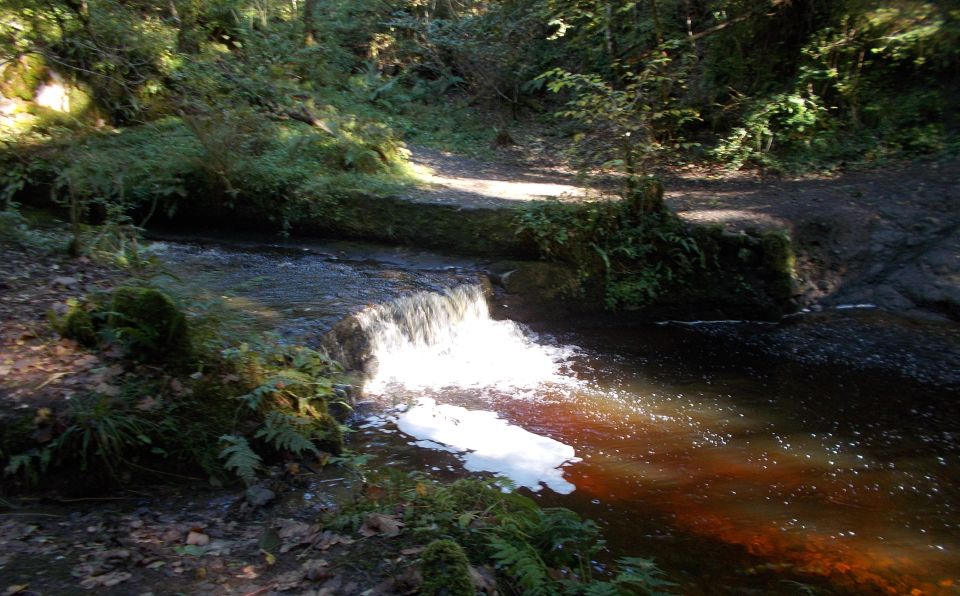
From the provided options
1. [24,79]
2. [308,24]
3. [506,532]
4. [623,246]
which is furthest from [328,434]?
[308,24]

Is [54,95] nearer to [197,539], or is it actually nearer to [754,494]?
[197,539]

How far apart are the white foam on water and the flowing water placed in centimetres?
2

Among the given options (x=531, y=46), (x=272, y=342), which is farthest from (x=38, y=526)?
(x=531, y=46)

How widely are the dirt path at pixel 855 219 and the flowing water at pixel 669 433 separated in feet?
5.35

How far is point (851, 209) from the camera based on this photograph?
10656 millimetres

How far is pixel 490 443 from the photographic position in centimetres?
596

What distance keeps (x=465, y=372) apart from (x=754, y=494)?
3455 millimetres

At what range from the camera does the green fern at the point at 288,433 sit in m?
4.63

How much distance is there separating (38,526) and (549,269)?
A: 23.1ft

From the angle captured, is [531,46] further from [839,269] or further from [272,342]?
[272,342]

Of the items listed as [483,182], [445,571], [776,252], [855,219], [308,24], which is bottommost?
[445,571]

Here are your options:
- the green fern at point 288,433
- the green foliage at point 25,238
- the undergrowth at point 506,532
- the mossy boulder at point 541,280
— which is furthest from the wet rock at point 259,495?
the mossy boulder at point 541,280

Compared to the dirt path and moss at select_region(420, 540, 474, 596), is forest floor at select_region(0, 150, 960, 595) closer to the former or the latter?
the dirt path

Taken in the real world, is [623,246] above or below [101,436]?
above
